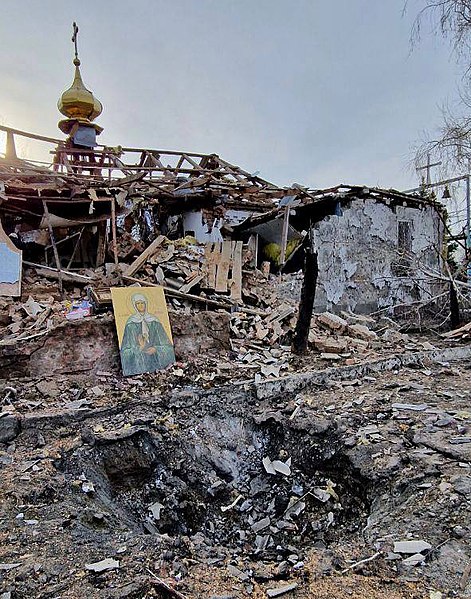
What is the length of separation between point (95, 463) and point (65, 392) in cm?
201

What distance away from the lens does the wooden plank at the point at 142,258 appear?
9.84 m

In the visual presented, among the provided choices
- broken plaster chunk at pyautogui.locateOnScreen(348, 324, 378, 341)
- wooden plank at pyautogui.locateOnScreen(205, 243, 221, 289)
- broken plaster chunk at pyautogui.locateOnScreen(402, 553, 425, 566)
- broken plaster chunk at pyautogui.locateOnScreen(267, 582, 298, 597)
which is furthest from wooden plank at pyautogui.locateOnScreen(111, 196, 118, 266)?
broken plaster chunk at pyautogui.locateOnScreen(402, 553, 425, 566)

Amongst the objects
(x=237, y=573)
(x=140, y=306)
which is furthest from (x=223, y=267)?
(x=237, y=573)

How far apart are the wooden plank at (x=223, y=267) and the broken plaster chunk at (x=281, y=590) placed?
759cm

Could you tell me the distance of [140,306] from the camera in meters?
8.19

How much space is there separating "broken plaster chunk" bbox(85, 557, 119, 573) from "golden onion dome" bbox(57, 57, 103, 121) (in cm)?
1867

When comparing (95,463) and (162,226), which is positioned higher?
(162,226)

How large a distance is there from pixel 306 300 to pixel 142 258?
3996 mm

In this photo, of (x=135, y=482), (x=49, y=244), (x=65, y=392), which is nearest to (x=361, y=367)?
(x=135, y=482)

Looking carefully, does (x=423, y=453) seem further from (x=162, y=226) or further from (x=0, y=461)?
(x=162, y=226)

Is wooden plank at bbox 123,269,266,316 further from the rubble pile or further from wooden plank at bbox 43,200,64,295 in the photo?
the rubble pile

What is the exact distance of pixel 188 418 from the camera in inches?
248

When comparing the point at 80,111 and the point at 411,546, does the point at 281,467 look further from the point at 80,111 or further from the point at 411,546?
the point at 80,111

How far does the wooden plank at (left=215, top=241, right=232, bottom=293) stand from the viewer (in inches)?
410
